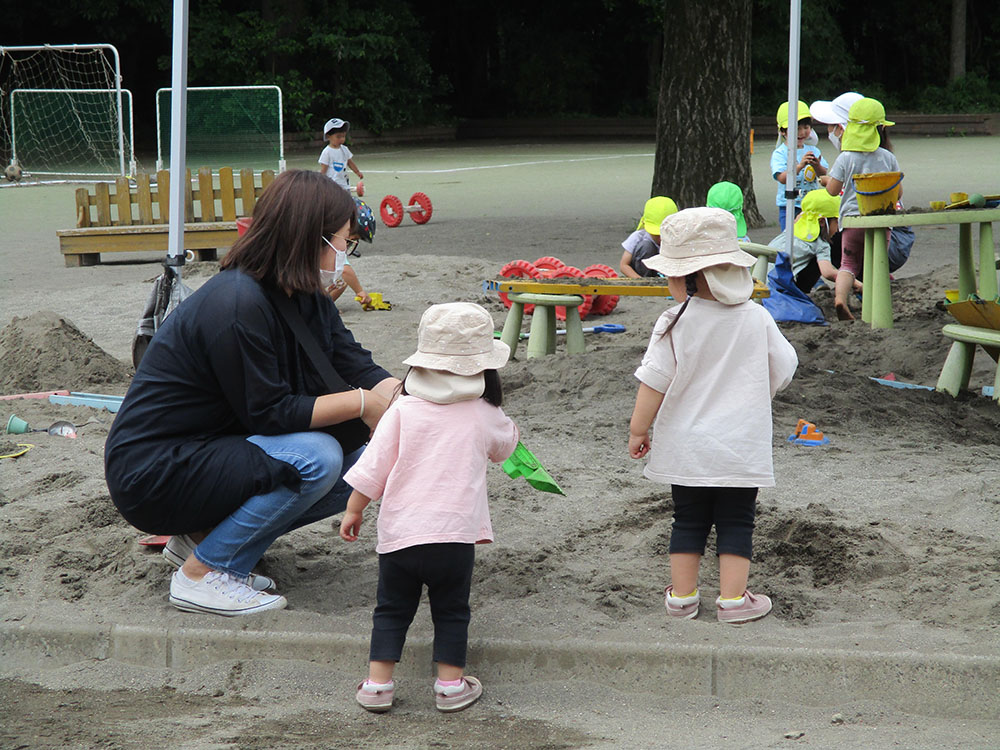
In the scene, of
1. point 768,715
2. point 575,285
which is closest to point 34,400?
point 575,285

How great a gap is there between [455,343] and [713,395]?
34.0 inches

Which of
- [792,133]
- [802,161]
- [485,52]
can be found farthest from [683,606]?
[485,52]

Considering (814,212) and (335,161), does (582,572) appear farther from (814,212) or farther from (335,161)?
(335,161)

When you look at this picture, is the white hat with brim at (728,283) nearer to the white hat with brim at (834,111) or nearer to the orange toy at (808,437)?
the orange toy at (808,437)

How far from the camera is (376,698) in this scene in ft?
10.2

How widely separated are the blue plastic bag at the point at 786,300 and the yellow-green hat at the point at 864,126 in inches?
41.3

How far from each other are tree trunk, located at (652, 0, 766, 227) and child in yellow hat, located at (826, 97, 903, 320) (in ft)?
13.4

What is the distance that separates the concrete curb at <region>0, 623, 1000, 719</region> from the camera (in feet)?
10.1

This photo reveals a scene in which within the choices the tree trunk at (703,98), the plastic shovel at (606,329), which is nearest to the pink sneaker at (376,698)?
the plastic shovel at (606,329)

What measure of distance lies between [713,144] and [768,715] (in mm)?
10236

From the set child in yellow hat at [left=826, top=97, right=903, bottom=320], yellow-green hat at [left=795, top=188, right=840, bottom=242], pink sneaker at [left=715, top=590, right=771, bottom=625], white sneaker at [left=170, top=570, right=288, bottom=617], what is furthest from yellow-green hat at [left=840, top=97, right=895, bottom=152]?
white sneaker at [left=170, top=570, right=288, bottom=617]

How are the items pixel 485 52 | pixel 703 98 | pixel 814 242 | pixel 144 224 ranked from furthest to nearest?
pixel 485 52 → pixel 144 224 → pixel 703 98 → pixel 814 242

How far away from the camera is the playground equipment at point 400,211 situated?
14.8m

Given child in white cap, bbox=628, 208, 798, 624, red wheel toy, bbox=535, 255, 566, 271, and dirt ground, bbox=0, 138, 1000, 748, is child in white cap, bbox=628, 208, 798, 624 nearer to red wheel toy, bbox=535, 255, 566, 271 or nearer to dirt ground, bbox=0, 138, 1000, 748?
dirt ground, bbox=0, 138, 1000, 748
